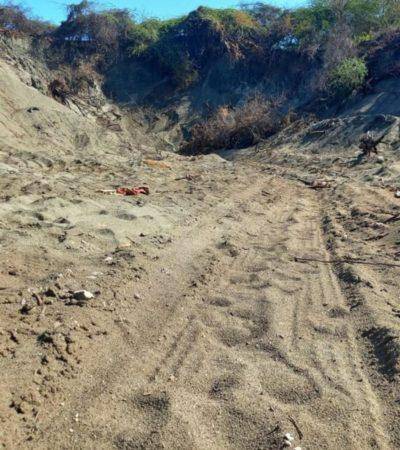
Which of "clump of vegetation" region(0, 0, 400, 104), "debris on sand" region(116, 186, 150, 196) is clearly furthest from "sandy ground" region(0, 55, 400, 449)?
"clump of vegetation" region(0, 0, 400, 104)

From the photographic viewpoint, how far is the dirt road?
2330 mm

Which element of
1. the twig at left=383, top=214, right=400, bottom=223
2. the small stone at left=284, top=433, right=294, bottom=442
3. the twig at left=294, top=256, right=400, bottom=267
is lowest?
the twig at left=383, top=214, right=400, bottom=223

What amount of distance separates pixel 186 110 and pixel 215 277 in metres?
18.1

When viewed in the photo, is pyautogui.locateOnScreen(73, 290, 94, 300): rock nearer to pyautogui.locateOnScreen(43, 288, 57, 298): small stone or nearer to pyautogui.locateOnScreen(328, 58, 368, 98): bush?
pyautogui.locateOnScreen(43, 288, 57, 298): small stone

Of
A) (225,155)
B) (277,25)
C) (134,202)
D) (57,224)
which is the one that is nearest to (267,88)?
(277,25)

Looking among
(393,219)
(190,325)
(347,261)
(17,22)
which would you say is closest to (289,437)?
(190,325)

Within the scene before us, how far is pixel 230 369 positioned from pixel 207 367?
136 mm

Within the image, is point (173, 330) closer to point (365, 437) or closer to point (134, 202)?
point (365, 437)

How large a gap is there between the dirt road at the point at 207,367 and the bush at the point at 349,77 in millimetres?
13314

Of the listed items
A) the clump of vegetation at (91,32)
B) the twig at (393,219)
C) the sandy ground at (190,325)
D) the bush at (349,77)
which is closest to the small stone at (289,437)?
the sandy ground at (190,325)

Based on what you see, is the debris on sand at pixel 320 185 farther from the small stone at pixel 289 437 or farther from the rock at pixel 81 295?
the small stone at pixel 289 437

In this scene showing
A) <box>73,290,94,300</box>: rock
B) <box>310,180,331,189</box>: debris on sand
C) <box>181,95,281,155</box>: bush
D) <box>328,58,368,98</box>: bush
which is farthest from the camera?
<box>181,95,281,155</box>: bush

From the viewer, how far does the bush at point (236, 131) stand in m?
16.9

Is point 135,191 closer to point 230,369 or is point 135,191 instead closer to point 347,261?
point 347,261
